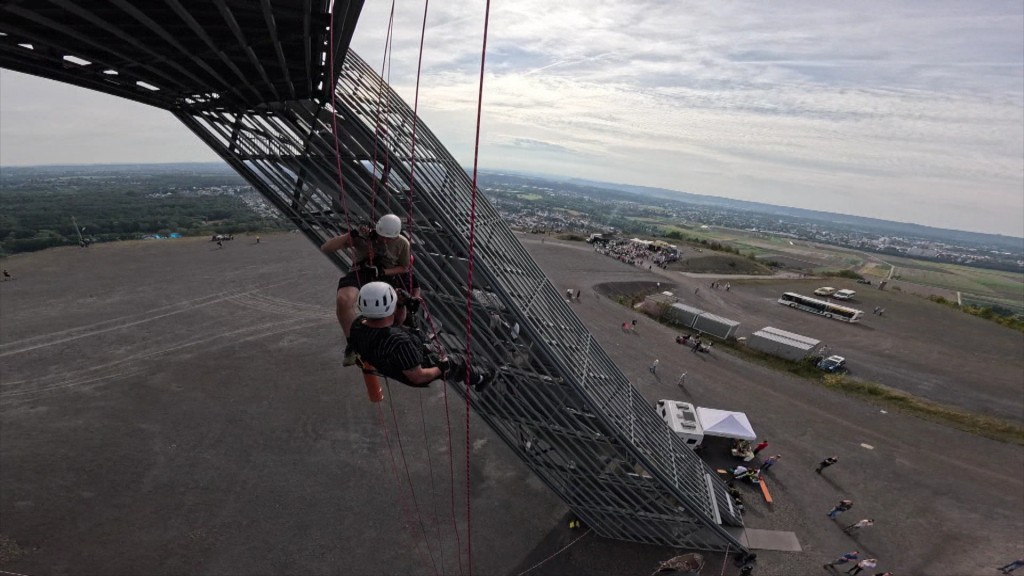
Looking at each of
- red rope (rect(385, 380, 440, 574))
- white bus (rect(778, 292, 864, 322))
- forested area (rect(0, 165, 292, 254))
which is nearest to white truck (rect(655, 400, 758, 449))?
red rope (rect(385, 380, 440, 574))

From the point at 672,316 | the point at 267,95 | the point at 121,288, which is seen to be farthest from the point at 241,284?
the point at 672,316

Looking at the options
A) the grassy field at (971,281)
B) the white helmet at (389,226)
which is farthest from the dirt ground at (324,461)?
the grassy field at (971,281)

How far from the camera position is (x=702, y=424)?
18047mm

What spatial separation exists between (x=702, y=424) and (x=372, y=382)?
1634 centimetres

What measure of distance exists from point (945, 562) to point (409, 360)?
19.5 m

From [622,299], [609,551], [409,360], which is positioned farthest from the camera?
[622,299]

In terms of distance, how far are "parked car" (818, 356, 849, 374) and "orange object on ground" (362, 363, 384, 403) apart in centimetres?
3081

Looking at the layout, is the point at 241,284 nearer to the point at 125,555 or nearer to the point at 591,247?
the point at 125,555

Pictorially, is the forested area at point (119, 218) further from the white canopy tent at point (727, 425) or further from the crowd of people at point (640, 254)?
the crowd of people at point (640, 254)

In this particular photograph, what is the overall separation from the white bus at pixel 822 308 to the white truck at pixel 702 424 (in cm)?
2937

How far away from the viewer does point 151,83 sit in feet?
30.9

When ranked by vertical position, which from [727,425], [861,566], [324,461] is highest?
[727,425]

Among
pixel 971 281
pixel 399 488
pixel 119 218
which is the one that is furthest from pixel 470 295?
pixel 971 281

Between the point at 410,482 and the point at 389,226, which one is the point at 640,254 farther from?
the point at 389,226
